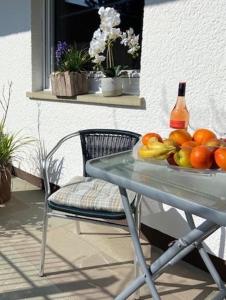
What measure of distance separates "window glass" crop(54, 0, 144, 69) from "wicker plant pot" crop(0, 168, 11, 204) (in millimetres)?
1295

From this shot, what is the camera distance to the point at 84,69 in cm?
288

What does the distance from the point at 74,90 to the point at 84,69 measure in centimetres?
22

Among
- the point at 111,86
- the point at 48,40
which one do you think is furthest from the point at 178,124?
the point at 48,40

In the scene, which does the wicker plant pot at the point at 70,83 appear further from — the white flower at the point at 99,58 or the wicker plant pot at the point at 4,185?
the wicker plant pot at the point at 4,185

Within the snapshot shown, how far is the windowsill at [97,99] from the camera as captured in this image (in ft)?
7.67

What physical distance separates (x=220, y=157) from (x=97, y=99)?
1629 millimetres

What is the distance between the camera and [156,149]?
124cm

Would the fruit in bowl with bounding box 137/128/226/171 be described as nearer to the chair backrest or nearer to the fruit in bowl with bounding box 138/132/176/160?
the fruit in bowl with bounding box 138/132/176/160

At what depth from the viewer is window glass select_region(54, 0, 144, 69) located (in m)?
2.57

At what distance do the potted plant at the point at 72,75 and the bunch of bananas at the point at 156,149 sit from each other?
161cm

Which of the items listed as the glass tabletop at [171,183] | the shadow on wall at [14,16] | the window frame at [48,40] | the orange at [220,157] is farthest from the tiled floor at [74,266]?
the shadow on wall at [14,16]

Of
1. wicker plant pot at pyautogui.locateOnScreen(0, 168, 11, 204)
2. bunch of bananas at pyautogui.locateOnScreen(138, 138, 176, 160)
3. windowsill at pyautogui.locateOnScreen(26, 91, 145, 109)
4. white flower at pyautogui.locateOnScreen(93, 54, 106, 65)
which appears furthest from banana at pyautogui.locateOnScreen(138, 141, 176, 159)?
wicker plant pot at pyautogui.locateOnScreen(0, 168, 11, 204)

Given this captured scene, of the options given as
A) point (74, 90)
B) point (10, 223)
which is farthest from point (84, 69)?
point (10, 223)

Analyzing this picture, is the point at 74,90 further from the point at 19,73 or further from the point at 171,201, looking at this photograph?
the point at 171,201
